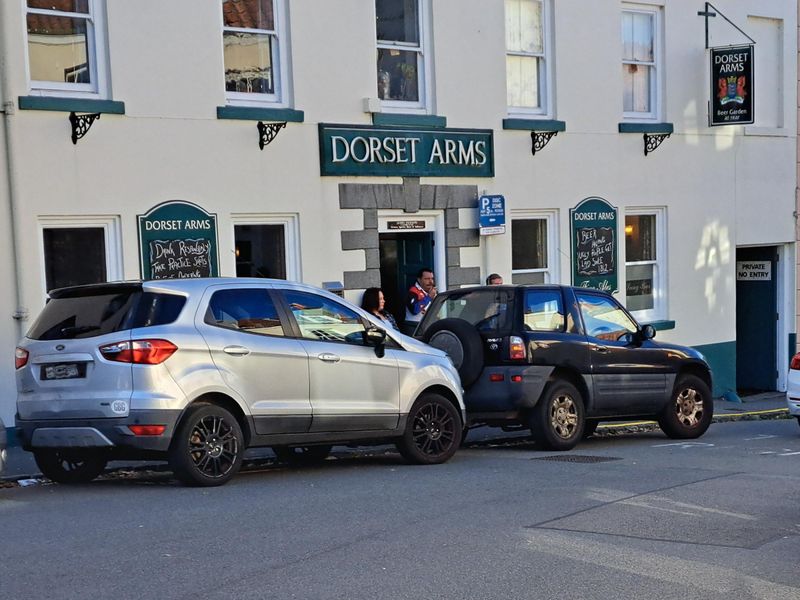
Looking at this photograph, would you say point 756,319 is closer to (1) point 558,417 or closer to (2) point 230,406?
(1) point 558,417

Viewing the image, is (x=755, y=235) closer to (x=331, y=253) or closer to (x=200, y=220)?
(x=331, y=253)

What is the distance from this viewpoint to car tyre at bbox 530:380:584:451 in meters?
13.0

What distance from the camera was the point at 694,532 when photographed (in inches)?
326

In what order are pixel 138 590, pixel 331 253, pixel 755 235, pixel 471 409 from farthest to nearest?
pixel 755 235 → pixel 331 253 → pixel 471 409 → pixel 138 590

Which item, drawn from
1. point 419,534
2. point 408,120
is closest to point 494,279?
point 408,120

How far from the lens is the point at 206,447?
32.6 ft

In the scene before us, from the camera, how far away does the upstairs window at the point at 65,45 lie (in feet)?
45.6

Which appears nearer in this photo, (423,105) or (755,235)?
(423,105)

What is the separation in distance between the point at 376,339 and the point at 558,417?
2967 millimetres

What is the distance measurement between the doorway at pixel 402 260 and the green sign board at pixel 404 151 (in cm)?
105

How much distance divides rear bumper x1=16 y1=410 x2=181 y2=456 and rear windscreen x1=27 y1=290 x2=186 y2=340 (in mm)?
714

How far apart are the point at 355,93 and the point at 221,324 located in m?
7.31

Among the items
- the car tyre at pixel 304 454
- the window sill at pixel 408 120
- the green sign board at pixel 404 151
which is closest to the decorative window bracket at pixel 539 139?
the green sign board at pixel 404 151

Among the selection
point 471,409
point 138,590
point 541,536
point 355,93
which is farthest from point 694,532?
point 355,93
